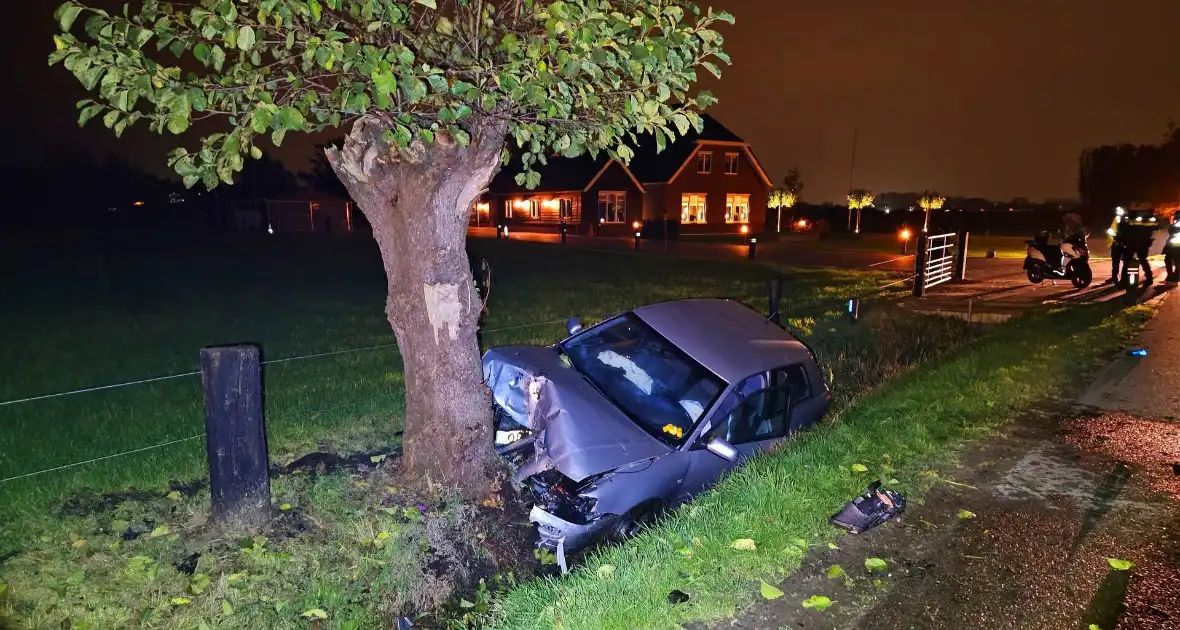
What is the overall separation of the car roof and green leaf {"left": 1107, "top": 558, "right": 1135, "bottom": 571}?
239 centimetres

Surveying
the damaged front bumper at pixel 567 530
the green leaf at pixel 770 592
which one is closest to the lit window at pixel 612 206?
the damaged front bumper at pixel 567 530

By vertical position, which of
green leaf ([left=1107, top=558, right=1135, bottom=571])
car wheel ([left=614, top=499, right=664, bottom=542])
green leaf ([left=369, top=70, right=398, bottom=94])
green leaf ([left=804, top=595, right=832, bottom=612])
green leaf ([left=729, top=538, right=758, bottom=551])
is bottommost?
car wheel ([left=614, top=499, right=664, bottom=542])

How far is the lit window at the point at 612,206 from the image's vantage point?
41062 mm

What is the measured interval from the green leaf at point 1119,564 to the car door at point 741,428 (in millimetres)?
2136

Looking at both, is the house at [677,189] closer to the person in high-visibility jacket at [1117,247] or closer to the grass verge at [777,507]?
the person in high-visibility jacket at [1117,247]

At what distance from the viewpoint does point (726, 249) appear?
2877 cm

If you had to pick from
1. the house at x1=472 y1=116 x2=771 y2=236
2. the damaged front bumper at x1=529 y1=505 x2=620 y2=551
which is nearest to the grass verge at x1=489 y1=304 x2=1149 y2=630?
the damaged front bumper at x1=529 y1=505 x2=620 y2=551

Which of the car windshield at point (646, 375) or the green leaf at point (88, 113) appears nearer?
the green leaf at point (88, 113)

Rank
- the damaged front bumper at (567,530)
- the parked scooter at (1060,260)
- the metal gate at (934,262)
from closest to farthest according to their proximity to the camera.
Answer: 1. the damaged front bumper at (567,530)
2. the metal gate at (934,262)
3. the parked scooter at (1060,260)

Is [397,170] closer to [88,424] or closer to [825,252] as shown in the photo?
[88,424]

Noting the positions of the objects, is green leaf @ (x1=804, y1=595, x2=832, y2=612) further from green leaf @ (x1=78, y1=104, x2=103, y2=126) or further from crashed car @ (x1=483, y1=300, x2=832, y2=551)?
green leaf @ (x1=78, y1=104, x2=103, y2=126)

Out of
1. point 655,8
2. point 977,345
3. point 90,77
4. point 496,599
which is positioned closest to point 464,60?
point 655,8

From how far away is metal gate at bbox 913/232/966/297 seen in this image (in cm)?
1457

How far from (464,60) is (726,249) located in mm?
25342
